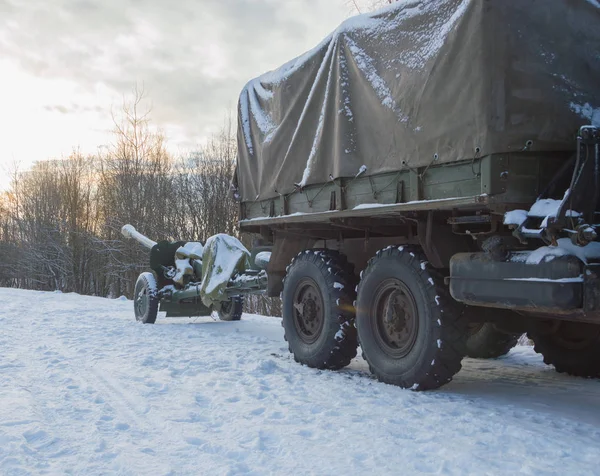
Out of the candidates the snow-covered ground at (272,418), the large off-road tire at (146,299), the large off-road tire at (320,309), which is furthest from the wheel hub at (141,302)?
the large off-road tire at (320,309)

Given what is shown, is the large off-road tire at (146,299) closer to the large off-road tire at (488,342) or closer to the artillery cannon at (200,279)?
the artillery cannon at (200,279)

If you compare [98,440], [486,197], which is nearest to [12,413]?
[98,440]

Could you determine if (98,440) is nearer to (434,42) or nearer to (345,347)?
(345,347)

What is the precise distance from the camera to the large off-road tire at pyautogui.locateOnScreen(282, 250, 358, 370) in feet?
19.0

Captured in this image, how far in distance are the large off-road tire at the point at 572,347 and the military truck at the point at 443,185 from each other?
1 centimetres

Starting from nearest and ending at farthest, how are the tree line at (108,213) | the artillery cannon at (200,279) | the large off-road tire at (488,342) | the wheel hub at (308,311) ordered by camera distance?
the wheel hub at (308,311) < the large off-road tire at (488,342) < the artillery cannon at (200,279) < the tree line at (108,213)

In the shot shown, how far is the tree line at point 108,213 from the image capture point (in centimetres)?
2938

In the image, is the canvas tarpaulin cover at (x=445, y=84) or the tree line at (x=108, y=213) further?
the tree line at (x=108, y=213)

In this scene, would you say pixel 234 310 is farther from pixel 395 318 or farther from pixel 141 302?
pixel 395 318

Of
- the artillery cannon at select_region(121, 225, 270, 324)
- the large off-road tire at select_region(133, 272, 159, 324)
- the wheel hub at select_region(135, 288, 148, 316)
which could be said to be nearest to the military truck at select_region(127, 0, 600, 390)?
the artillery cannon at select_region(121, 225, 270, 324)

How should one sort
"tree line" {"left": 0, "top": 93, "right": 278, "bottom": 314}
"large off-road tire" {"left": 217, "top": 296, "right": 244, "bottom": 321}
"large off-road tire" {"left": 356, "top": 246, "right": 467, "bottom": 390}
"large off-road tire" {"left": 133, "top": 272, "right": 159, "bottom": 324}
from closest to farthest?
1. "large off-road tire" {"left": 356, "top": 246, "right": 467, "bottom": 390}
2. "large off-road tire" {"left": 133, "top": 272, "right": 159, "bottom": 324}
3. "large off-road tire" {"left": 217, "top": 296, "right": 244, "bottom": 321}
4. "tree line" {"left": 0, "top": 93, "right": 278, "bottom": 314}

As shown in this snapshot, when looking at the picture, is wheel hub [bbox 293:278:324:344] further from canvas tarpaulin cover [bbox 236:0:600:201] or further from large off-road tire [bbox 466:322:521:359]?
large off-road tire [bbox 466:322:521:359]

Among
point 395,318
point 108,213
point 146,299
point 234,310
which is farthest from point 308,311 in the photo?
point 108,213

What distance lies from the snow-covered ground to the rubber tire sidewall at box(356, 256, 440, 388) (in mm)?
187
